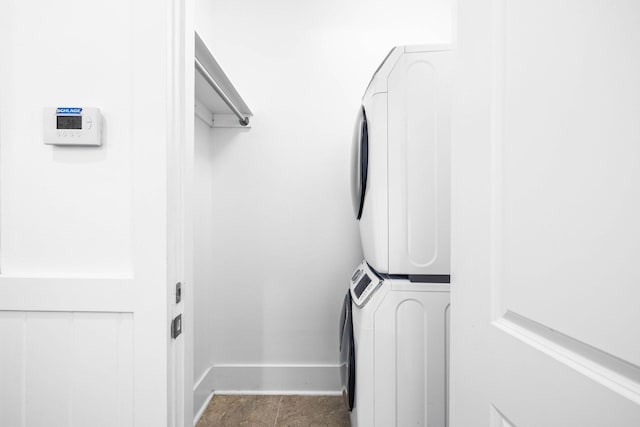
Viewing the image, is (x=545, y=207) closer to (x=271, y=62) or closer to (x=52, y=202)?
(x=52, y=202)

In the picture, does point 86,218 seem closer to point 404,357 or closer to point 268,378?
point 404,357

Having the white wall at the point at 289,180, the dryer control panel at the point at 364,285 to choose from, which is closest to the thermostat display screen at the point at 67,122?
the dryer control panel at the point at 364,285

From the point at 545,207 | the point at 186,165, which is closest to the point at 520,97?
the point at 545,207

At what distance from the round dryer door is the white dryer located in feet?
0.33

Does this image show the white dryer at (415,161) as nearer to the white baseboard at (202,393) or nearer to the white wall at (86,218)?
the white wall at (86,218)

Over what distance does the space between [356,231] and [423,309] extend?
91 cm

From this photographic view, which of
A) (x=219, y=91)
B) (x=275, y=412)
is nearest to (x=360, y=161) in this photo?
(x=219, y=91)

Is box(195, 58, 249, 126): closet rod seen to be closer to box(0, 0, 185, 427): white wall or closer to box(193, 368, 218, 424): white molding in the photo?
box(0, 0, 185, 427): white wall

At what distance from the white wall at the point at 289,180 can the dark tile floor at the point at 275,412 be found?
0.28 feet

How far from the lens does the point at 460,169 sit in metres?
0.72

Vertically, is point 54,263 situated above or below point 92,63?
below

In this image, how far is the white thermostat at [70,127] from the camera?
77 centimetres

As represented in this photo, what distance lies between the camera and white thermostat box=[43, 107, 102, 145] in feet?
2.53

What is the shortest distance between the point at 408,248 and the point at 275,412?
4.31 feet
